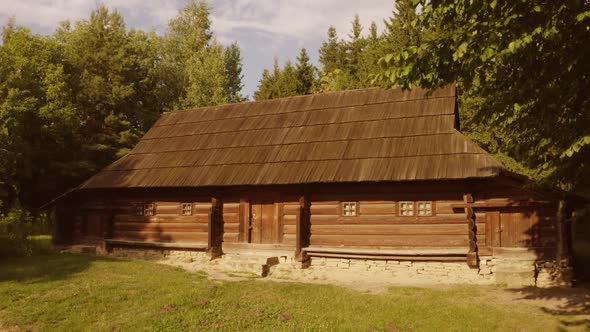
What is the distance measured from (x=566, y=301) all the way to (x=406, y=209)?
5175mm

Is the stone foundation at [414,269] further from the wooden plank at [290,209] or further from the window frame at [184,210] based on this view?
the window frame at [184,210]

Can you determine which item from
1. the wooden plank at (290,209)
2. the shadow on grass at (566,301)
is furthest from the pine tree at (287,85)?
the shadow on grass at (566,301)

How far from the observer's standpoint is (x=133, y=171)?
1945 cm

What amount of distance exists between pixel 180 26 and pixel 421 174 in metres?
40.6

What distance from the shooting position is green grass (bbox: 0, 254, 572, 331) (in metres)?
9.29

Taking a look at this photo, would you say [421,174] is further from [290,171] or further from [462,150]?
[290,171]

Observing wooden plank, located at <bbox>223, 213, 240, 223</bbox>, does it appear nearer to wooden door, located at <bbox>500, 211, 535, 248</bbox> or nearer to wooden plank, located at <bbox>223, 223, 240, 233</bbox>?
wooden plank, located at <bbox>223, 223, 240, 233</bbox>

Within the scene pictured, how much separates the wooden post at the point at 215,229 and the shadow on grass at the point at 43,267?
11.0ft

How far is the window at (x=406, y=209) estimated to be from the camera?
14.8 meters

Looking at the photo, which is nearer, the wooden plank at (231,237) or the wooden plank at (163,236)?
the wooden plank at (231,237)

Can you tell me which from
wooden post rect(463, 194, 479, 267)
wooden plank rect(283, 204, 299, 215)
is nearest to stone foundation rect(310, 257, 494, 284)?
wooden post rect(463, 194, 479, 267)

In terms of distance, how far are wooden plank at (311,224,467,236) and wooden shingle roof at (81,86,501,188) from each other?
174 cm

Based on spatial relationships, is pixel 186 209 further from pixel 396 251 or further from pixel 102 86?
pixel 102 86

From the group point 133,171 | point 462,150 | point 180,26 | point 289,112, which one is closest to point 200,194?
point 133,171
